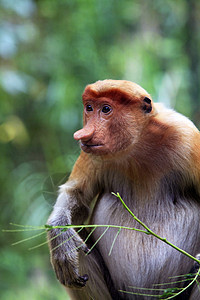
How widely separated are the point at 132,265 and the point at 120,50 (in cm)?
418

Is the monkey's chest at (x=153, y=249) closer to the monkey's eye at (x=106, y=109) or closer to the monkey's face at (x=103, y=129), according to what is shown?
the monkey's face at (x=103, y=129)

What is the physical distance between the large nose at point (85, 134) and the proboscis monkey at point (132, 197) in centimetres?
6

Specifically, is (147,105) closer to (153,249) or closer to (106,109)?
(106,109)

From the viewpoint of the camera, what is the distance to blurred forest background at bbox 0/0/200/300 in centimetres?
562

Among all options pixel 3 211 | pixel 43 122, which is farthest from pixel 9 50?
pixel 3 211

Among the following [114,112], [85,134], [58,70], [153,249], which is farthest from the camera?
[58,70]

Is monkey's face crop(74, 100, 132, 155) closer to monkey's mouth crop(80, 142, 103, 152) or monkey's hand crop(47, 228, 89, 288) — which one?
monkey's mouth crop(80, 142, 103, 152)

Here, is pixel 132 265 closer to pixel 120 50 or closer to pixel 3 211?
pixel 3 211

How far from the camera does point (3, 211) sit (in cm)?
591

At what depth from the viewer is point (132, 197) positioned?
2.58 meters

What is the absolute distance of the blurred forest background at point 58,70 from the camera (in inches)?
221

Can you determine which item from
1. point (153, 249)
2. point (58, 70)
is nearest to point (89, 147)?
point (153, 249)

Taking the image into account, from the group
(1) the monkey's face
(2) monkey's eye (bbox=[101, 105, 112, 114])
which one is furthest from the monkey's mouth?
(2) monkey's eye (bbox=[101, 105, 112, 114])

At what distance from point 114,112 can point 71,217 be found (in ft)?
2.11
